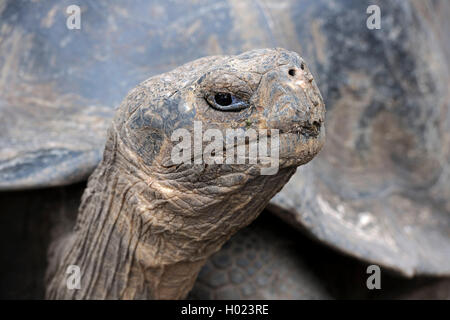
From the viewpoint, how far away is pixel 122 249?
6.31ft

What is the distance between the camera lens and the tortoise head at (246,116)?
1475 mm

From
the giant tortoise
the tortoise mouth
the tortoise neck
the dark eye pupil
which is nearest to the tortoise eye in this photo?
the dark eye pupil

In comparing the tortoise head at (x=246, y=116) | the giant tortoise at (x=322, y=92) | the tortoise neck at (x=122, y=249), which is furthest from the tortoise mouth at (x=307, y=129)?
the giant tortoise at (x=322, y=92)

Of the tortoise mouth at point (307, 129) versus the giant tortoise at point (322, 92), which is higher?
the tortoise mouth at point (307, 129)

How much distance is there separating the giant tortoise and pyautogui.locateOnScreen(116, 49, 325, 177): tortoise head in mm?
663

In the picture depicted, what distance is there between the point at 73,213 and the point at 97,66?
24.9 inches

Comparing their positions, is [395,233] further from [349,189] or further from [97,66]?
[97,66]

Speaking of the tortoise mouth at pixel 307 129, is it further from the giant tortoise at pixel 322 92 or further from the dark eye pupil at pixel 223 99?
the giant tortoise at pixel 322 92

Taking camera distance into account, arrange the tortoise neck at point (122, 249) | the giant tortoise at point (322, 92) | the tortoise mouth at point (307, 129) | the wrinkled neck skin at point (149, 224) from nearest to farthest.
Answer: the tortoise mouth at point (307, 129), the wrinkled neck skin at point (149, 224), the tortoise neck at point (122, 249), the giant tortoise at point (322, 92)

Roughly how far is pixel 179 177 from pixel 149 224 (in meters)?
0.23

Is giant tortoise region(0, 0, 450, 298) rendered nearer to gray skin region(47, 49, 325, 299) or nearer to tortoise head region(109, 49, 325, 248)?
gray skin region(47, 49, 325, 299)

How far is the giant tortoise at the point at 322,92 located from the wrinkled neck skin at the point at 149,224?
0.26 meters

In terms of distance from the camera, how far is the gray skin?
→ 1.49m
